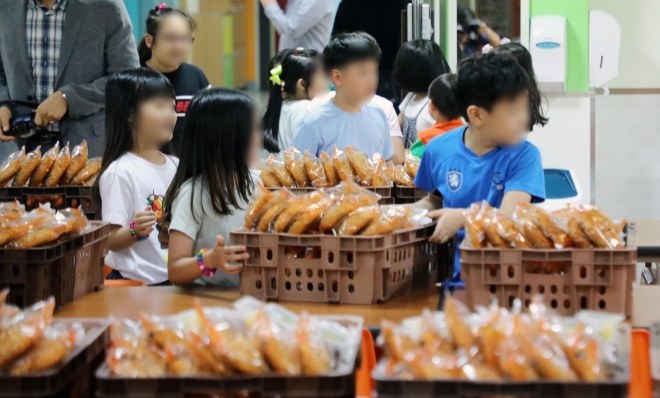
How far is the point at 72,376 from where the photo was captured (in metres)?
1.59

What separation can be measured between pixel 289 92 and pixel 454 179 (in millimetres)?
3161

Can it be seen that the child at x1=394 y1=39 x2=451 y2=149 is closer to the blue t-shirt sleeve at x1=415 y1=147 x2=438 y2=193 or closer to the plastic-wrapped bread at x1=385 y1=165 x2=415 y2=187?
the plastic-wrapped bread at x1=385 y1=165 x2=415 y2=187

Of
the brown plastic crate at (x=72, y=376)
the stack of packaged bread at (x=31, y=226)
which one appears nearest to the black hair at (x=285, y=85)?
the stack of packaged bread at (x=31, y=226)

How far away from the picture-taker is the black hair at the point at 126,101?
345cm

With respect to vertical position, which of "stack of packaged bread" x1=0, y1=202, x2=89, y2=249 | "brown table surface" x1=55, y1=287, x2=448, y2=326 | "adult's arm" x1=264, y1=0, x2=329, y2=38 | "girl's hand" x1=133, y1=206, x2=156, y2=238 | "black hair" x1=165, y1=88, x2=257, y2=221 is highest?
"adult's arm" x1=264, y1=0, x2=329, y2=38

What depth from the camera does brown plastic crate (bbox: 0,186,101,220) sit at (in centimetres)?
352

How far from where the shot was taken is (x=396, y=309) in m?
2.23

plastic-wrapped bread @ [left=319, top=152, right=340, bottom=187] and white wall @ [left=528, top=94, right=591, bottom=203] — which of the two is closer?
plastic-wrapped bread @ [left=319, top=152, right=340, bottom=187]

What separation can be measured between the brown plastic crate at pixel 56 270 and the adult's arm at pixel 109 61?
5.81ft

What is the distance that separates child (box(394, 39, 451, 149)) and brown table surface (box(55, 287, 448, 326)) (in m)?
2.96

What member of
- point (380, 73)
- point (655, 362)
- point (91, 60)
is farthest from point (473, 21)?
point (655, 362)

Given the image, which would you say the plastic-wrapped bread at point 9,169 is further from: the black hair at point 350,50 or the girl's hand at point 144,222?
the black hair at point 350,50

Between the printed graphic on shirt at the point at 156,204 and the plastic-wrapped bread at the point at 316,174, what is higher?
the plastic-wrapped bread at the point at 316,174

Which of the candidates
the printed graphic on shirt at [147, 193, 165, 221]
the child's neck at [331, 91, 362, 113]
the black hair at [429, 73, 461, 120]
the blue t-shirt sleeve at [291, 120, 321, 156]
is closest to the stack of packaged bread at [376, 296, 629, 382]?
the printed graphic on shirt at [147, 193, 165, 221]
